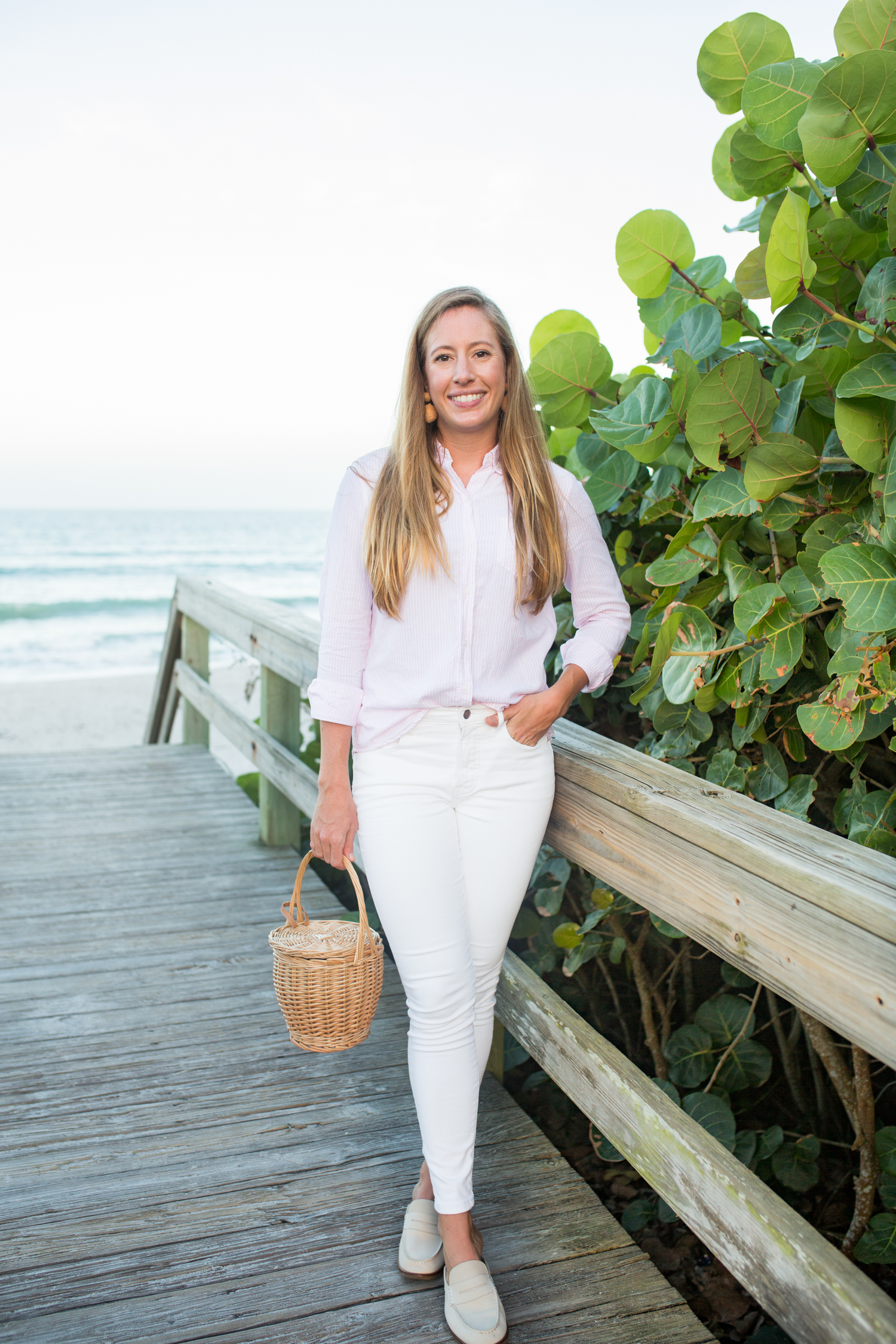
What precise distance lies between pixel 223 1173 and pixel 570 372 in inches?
60.2

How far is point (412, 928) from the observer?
4.27ft

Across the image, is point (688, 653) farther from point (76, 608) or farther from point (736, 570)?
point (76, 608)

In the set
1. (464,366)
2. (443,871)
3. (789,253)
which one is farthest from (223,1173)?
(789,253)

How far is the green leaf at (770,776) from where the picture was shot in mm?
1327

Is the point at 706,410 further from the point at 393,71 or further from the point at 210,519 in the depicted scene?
the point at 210,519

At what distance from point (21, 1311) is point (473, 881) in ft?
2.93

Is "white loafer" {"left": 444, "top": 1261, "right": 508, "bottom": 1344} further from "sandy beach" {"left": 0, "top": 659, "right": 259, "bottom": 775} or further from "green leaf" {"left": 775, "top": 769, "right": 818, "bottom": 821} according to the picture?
"sandy beach" {"left": 0, "top": 659, "right": 259, "bottom": 775}

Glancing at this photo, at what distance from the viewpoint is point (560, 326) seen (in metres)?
1.54

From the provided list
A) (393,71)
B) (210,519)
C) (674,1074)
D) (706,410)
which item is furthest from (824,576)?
(210,519)

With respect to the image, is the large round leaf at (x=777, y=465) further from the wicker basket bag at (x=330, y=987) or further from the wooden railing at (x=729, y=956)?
the wicker basket bag at (x=330, y=987)

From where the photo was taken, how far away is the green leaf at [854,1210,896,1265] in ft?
4.18

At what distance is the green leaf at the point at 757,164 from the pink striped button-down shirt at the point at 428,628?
51 centimetres

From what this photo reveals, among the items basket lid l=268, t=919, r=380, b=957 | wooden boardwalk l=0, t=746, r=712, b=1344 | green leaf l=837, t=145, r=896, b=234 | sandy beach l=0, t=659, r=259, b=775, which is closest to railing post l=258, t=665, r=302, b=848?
wooden boardwalk l=0, t=746, r=712, b=1344

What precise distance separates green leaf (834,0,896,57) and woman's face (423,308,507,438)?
57cm
